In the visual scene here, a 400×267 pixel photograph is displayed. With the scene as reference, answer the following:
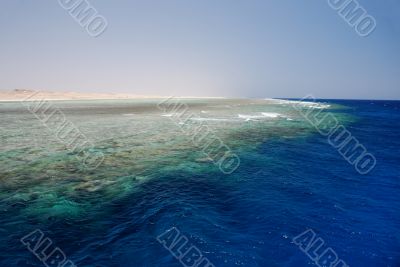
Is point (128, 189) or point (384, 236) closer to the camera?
point (384, 236)

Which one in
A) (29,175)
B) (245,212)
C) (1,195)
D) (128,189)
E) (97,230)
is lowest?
(1,195)

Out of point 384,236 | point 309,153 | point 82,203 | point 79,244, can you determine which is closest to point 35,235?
point 79,244

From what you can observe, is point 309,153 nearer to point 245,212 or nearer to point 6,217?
point 245,212

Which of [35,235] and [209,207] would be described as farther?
[209,207]

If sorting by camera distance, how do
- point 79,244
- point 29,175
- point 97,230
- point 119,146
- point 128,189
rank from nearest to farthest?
1. point 79,244
2. point 97,230
3. point 128,189
4. point 29,175
5. point 119,146

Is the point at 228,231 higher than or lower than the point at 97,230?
higher

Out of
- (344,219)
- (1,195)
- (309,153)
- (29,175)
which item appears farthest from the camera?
(309,153)

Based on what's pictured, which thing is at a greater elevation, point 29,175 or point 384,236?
point 384,236

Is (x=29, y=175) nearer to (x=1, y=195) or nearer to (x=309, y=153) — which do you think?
(x=1, y=195)

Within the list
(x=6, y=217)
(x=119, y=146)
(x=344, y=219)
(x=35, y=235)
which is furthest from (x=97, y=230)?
(x=119, y=146)
